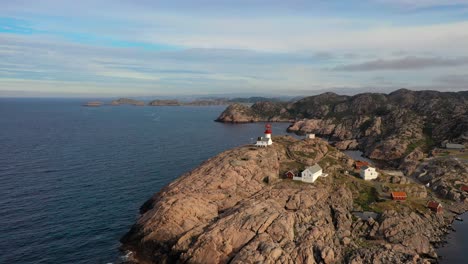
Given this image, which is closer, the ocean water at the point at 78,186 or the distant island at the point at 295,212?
the distant island at the point at 295,212

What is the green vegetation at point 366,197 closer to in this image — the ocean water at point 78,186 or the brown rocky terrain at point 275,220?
the brown rocky terrain at point 275,220

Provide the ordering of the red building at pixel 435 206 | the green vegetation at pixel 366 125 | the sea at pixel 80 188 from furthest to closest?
the green vegetation at pixel 366 125 < the red building at pixel 435 206 < the sea at pixel 80 188

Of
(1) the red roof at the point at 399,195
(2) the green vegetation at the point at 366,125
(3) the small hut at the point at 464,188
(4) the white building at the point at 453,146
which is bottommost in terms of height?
(3) the small hut at the point at 464,188

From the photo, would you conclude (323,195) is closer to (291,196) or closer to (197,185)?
(291,196)

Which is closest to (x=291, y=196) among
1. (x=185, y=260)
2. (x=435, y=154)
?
(x=185, y=260)

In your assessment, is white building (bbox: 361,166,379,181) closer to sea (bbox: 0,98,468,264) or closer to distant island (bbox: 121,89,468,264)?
distant island (bbox: 121,89,468,264)

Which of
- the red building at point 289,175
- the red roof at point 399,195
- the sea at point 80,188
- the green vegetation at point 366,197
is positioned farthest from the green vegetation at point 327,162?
the sea at point 80,188

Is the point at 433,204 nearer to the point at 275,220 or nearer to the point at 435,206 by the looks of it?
the point at 435,206

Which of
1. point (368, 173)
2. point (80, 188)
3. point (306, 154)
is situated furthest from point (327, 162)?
point (80, 188)

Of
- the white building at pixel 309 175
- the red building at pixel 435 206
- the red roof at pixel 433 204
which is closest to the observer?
the red building at pixel 435 206
